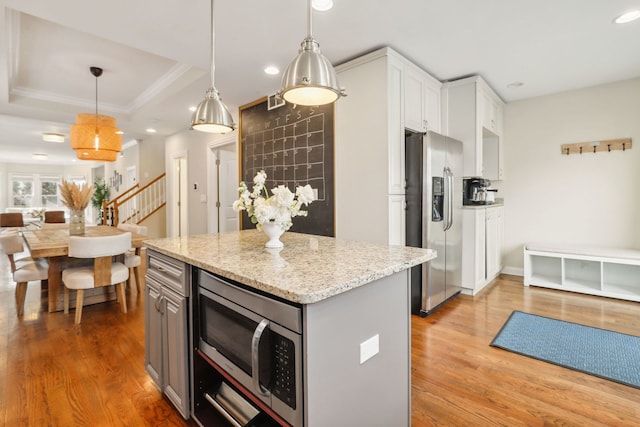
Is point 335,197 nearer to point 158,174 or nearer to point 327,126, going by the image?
point 327,126

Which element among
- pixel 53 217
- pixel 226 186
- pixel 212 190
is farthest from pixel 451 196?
pixel 53 217

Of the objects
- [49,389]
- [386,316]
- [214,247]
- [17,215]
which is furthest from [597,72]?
[17,215]

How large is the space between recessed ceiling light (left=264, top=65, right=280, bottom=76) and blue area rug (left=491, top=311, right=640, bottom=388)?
329 cm

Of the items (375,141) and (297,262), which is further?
(375,141)

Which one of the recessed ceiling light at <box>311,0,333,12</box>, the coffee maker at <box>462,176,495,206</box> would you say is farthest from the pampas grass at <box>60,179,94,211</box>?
the coffee maker at <box>462,176,495,206</box>

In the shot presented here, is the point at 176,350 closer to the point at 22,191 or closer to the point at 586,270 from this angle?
the point at 586,270


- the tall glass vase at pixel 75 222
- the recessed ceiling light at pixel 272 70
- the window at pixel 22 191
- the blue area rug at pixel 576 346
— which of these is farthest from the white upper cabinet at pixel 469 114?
the window at pixel 22 191

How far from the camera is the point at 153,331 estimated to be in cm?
187

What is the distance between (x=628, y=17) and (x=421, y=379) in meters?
3.17

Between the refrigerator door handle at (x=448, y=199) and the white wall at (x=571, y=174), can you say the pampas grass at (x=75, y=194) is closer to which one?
the refrigerator door handle at (x=448, y=199)

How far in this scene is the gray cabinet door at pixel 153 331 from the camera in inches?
70.2

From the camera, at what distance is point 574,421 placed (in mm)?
1625

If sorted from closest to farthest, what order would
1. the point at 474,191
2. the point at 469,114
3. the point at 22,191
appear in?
the point at 469,114 → the point at 474,191 → the point at 22,191

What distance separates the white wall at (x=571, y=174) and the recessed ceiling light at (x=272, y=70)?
354 centimetres
